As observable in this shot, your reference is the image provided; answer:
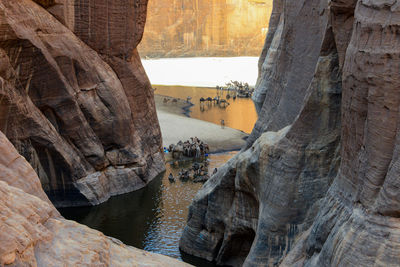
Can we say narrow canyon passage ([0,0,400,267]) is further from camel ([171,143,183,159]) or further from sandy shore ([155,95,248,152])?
sandy shore ([155,95,248,152])

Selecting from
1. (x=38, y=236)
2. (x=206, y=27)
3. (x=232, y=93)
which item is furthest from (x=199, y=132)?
(x=206, y=27)

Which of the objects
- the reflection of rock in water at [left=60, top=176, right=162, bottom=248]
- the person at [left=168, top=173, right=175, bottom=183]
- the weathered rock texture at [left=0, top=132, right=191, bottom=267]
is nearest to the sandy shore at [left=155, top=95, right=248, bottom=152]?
the person at [left=168, top=173, right=175, bottom=183]

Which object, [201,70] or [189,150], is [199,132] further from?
[201,70]

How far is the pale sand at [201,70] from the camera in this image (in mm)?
53156

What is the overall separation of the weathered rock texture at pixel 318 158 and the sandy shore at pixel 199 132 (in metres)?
10.5

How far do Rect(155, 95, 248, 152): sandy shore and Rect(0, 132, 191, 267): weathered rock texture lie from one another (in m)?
17.7

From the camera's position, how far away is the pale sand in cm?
5316

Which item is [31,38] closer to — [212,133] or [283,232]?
[283,232]

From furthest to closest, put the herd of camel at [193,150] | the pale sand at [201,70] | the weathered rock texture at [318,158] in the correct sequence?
1. the pale sand at [201,70]
2. the herd of camel at [193,150]
3. the weathered rock texture at [318,158]

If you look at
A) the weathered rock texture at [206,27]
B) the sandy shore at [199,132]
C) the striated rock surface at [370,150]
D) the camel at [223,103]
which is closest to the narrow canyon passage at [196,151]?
the striated rock surface at [370,150]

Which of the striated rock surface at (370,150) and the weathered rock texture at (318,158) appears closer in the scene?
the striated rock surface at (370,150)

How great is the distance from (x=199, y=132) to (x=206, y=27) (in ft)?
139

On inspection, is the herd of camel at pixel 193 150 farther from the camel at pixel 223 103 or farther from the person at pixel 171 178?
the camel at pixel 223 103

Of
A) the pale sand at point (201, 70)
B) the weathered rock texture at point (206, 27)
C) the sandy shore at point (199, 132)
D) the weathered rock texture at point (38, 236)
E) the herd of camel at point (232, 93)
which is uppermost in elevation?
the weathered rock texture at point (206, 27)
